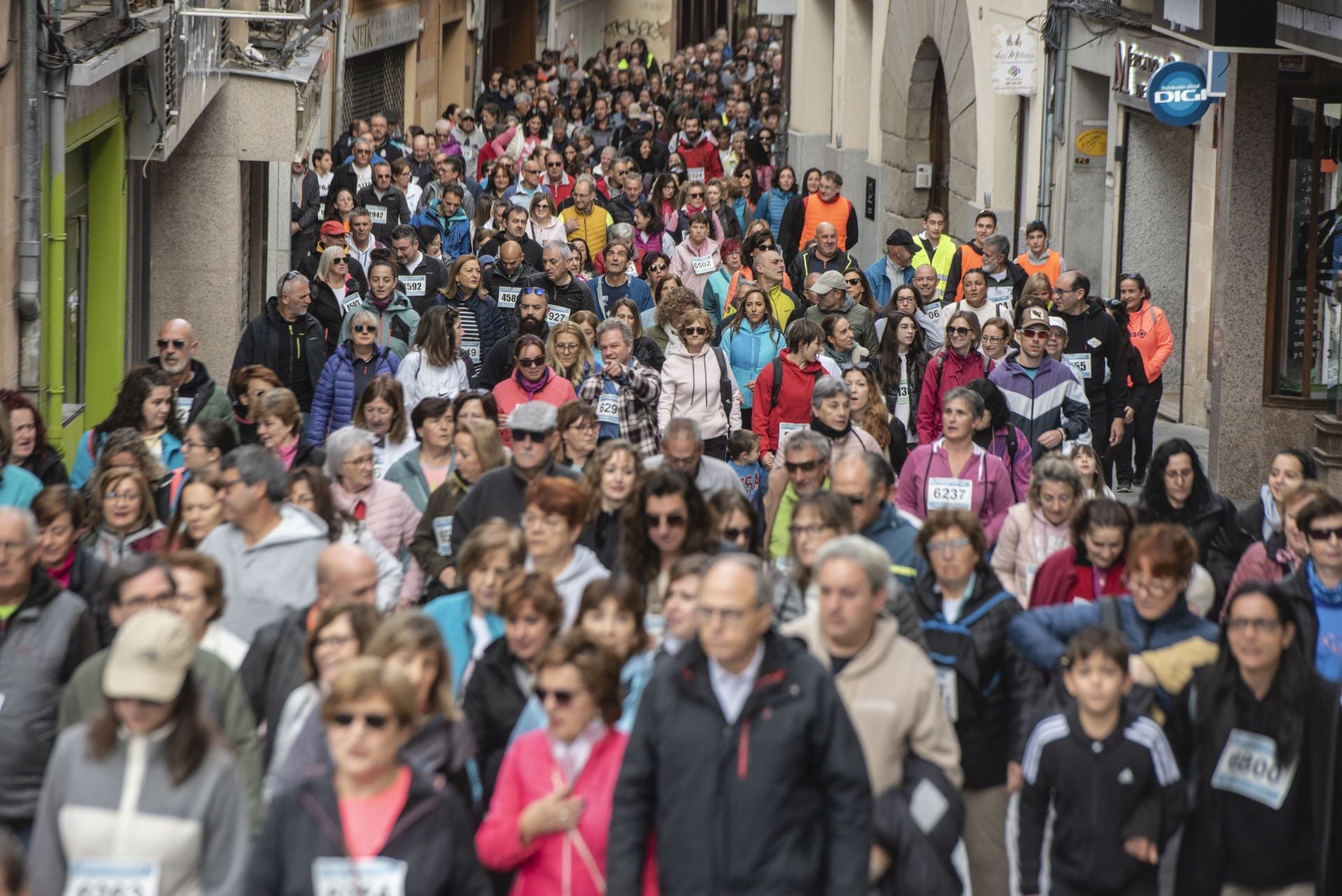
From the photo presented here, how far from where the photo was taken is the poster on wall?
20.8 metres

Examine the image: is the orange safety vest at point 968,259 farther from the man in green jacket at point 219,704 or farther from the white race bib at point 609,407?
the man in green jacket at point 219,704

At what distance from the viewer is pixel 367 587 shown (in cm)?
656

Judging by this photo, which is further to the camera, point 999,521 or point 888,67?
point 888,67

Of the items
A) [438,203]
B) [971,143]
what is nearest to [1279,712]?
[438,203]

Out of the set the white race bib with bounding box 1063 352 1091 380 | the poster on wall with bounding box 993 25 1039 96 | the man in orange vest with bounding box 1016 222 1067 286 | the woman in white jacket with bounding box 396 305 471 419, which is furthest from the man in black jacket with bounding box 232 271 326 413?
the poster on wall with bounding box 993 25 1039 96

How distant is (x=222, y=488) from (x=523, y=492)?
1417 mm

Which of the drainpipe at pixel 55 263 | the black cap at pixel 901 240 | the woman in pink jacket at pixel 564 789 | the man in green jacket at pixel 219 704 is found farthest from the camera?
the black cap at pixel 901 240

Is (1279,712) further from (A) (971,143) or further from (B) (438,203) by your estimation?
(A) (971,143)

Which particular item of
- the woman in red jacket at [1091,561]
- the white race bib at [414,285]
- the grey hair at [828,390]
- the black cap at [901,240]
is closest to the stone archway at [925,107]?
the black cap at [901,240]

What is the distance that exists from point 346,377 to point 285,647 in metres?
5.89

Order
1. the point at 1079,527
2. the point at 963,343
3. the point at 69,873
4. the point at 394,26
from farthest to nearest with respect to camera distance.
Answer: the point at 394,26 → the point at 963,343 → the point at 1079,527 → the point at 69,873

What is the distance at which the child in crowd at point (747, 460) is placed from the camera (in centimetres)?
1114

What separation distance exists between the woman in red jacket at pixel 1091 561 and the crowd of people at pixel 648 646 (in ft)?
0.06

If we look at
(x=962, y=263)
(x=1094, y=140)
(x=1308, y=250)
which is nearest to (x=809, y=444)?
(x=1308, y=250)
